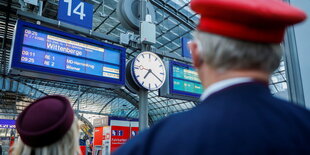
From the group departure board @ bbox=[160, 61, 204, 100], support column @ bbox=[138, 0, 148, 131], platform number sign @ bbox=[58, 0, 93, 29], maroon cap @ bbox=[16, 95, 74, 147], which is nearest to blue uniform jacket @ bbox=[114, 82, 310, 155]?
maroon cap @ bbox=[16, 95, 74, 147]

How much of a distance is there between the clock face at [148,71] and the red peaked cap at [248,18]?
6.15 meters

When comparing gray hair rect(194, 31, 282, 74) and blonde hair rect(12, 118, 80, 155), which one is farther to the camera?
blonde hair rect(12, 118, 80, 155)

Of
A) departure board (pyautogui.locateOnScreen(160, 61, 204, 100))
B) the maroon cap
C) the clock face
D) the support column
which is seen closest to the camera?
the maroon cap

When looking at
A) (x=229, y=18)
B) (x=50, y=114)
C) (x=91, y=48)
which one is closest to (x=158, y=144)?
(x=229, y=18)

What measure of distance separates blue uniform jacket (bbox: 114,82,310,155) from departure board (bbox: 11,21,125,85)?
16.6 ft

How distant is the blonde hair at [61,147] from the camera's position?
1337mm

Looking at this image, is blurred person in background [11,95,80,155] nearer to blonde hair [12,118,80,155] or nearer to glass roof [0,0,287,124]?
blonde hair [12,118,80,155]

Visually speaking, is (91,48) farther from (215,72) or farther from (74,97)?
(74,97)

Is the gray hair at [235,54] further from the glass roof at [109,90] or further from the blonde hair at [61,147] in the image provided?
the glass roof at [109,90]

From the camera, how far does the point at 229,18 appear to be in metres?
0.73

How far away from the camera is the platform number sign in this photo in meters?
6.66

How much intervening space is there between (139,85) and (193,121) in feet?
20.5

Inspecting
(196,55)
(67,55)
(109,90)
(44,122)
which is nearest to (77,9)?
(67,55)

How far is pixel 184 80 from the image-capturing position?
8.25 metres
